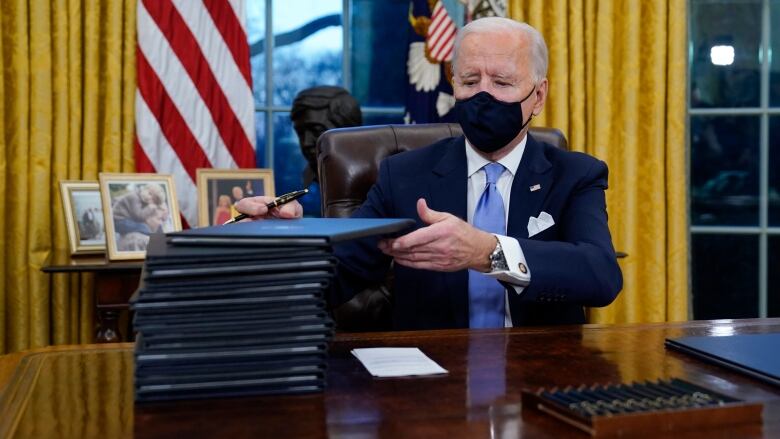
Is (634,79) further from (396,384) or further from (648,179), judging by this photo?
(396,384)

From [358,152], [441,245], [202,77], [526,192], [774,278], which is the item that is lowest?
[774,278]

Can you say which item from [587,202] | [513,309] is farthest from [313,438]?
[587,202]

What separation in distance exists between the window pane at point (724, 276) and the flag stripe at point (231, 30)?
7.14 feet

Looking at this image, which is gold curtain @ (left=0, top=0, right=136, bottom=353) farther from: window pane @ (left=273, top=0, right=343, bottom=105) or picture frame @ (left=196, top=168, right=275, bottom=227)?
window pane @ (left=273, top=0, right=343, bottom=105)

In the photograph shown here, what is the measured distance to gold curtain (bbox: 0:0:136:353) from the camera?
3.35 m

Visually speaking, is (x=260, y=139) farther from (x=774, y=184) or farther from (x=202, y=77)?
(x=774, y=184)

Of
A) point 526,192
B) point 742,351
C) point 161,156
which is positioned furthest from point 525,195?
point 161,156

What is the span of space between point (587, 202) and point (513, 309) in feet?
0.97

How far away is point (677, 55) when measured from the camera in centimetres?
380

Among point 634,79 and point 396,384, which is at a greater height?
point 634,79

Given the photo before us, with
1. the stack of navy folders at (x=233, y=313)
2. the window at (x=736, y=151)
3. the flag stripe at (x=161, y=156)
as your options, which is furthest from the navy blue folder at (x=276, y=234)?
the window at (x=736, y=151)

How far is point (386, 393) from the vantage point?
114 cm

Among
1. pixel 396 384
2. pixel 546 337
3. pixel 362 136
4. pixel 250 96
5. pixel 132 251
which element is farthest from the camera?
pixel 250 96

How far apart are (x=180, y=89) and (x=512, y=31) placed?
72.0 inches
